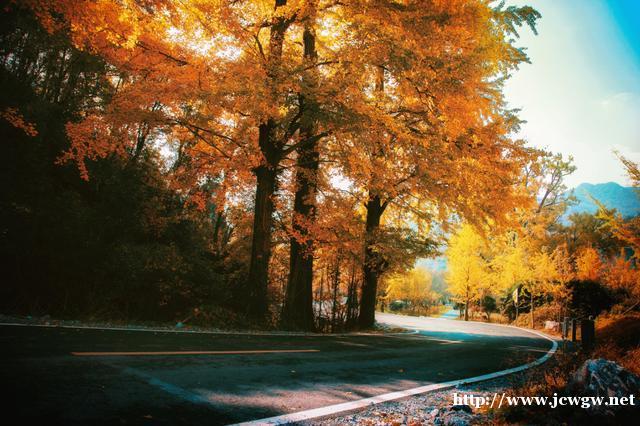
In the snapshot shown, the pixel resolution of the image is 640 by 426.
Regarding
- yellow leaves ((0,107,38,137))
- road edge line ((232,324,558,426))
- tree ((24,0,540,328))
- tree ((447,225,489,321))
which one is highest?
tree ((24,0,540,328))

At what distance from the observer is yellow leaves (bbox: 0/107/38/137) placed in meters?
9.06

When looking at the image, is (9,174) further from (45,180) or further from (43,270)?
(43,270)

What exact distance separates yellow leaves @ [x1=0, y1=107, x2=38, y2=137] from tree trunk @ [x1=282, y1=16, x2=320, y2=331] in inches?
312

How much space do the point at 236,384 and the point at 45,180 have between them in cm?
923

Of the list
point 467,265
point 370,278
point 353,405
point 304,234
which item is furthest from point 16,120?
point 467,265

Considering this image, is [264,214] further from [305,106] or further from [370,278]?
[370,278]

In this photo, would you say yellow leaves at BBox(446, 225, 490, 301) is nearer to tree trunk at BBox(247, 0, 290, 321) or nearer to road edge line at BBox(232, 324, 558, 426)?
tree trunk at BBox(247, 0, 290, 321)

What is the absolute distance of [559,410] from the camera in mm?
3998

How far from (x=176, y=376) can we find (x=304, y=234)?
29.2 ft

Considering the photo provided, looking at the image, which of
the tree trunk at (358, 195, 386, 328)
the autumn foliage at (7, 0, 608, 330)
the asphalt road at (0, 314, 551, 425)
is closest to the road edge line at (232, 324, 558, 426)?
the asphalt road at (0, 314, 551, 425)

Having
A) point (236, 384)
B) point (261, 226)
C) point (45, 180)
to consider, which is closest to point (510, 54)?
point (261, 226)

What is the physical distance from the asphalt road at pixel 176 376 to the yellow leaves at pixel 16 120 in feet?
18.1

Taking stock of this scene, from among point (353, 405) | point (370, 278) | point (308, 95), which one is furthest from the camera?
point (370, 278)

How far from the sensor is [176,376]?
4.62 m
